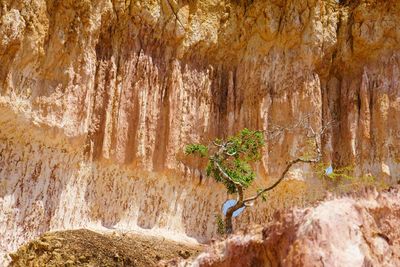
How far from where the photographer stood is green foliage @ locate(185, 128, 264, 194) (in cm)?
2255

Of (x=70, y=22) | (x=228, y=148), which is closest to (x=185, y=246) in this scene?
(x=228, y=148)

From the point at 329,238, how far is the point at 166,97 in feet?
60.3

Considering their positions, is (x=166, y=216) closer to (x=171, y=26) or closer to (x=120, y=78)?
(x=120, y=78)

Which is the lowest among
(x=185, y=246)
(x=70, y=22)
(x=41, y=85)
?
(x=185, y=246)

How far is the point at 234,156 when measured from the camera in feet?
77.7

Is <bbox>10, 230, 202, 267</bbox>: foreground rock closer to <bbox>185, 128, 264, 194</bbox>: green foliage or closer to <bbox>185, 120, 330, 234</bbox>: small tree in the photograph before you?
<bbox>185, 120, 330, 234</bbox>: small tree

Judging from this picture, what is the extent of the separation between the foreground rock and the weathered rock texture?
9526 mm

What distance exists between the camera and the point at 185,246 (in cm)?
2284

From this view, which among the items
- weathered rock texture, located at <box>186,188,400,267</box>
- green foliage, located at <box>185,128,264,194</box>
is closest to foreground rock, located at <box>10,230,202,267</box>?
green foliage, located at <box>185,128,264,194</box>

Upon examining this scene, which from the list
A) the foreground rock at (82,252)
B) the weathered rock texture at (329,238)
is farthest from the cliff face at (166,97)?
the weathered rock texture at (329,238)

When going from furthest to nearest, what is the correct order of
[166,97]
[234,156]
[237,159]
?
[166,97]
[234,156]
[237,159]

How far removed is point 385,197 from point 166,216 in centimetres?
1631

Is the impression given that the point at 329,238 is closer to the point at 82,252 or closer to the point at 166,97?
the point at 82,252

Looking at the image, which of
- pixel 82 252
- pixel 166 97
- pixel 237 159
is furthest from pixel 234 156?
pixel 82 252
